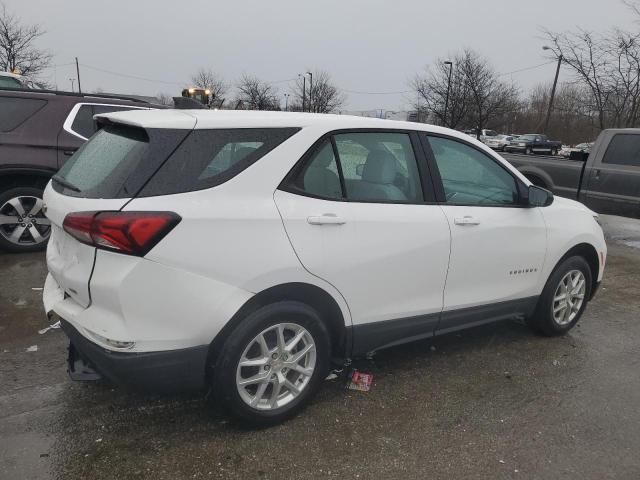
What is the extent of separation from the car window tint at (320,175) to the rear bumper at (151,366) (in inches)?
38.3

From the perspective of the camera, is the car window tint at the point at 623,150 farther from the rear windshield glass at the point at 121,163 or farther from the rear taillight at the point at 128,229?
the rear taillight at the point at 128,229

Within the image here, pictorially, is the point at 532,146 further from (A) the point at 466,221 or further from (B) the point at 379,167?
(B) the point at 379,167

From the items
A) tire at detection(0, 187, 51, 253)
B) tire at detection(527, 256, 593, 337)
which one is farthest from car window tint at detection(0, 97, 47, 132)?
tire at detection(527, 256, 593, 337)

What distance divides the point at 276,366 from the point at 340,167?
1.15m

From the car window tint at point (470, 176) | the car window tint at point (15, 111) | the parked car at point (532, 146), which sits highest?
the car window tint at point (15, 111)

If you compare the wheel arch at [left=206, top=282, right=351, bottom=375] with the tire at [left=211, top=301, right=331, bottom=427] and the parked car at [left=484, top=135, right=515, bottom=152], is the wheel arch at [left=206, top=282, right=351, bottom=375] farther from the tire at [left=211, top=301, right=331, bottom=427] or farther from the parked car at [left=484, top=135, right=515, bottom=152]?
the parked car at [left=484, top=135, right=515, bottom=152]

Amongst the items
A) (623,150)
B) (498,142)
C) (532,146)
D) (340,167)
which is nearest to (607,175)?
(623,150)

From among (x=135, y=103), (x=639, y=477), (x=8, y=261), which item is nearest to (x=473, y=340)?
(x=639, y=477)

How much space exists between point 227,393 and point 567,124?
5042 cm

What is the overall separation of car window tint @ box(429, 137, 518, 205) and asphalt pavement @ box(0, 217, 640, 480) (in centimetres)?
120

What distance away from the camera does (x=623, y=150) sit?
823 centimetres

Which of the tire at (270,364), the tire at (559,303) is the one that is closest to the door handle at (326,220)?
the tire at (270,364)

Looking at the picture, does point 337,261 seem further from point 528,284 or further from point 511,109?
point 511,109

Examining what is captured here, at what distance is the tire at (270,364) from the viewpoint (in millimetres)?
2584
